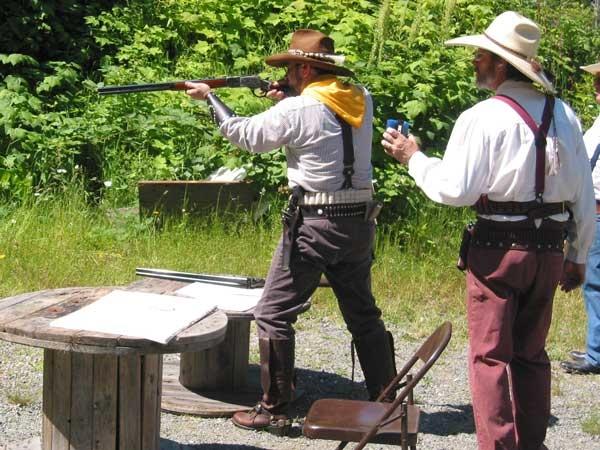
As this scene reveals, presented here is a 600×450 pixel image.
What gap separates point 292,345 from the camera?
5801mm

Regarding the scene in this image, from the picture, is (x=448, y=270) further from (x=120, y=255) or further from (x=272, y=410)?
(x=272, y=410)

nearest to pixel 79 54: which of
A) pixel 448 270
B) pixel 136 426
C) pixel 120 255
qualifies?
pixel 120 255

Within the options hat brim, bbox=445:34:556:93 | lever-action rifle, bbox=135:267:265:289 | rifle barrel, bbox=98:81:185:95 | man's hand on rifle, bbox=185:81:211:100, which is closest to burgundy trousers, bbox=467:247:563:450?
hat brim, bbox=445:34:556:93

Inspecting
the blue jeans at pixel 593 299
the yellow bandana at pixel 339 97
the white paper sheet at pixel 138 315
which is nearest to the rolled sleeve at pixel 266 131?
the yellow bandana at pixel 339 97

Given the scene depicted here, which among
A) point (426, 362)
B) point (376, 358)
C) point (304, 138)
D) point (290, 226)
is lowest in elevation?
point (376, 358)

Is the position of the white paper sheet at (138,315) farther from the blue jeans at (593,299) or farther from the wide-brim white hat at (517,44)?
the blue jeans at (593,299)

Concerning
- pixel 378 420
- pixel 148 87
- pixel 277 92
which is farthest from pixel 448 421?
pixel 148 87

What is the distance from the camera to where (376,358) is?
20.0 feet

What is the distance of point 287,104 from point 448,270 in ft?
12.6

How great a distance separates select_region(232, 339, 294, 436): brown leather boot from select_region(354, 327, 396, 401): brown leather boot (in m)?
0.45

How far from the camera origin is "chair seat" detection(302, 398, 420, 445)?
454cm

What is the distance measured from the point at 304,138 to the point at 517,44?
129 centimetres

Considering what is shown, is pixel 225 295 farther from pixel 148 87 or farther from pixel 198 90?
pixel 148 87

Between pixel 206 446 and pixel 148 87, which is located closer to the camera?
pixel 206 446
